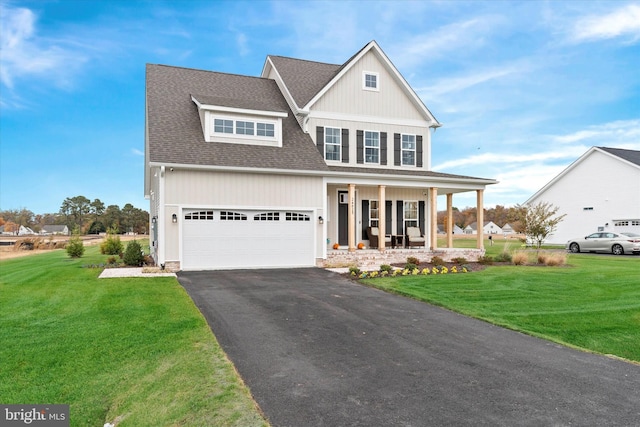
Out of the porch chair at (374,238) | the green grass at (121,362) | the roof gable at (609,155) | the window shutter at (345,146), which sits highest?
the roof gable at (609,155)

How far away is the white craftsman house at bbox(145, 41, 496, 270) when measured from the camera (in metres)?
14.9

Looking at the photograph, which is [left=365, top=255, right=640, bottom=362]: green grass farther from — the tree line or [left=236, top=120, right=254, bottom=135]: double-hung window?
the tree line

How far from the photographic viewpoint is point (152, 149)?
1458 centimetres

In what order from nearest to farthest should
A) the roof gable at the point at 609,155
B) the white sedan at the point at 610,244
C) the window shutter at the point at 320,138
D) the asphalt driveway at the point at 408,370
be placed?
the asphalt driveway at the point at 408,370 < the window shutter at the point at 320,138 < the white sedan at the point at 610,244 < the roof gable at the point at 609,155

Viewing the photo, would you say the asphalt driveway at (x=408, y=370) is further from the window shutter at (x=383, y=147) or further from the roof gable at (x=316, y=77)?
→ the roof gable at (x=316, y=77)

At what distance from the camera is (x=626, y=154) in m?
30.4

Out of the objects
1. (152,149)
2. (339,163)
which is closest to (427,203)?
(339,163)

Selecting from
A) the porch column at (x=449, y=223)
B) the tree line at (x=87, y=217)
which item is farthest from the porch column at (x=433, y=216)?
the tree line at (x=87, y=217)

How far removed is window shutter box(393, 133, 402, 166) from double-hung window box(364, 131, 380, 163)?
0.88m

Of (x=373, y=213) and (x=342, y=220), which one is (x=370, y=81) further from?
(x=342, y=220)

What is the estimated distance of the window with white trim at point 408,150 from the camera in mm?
20480

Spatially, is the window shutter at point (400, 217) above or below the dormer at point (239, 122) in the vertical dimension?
below

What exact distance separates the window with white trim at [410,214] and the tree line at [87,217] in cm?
6823

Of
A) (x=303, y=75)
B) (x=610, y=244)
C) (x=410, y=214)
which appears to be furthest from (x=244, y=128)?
(x=610, y=244)
